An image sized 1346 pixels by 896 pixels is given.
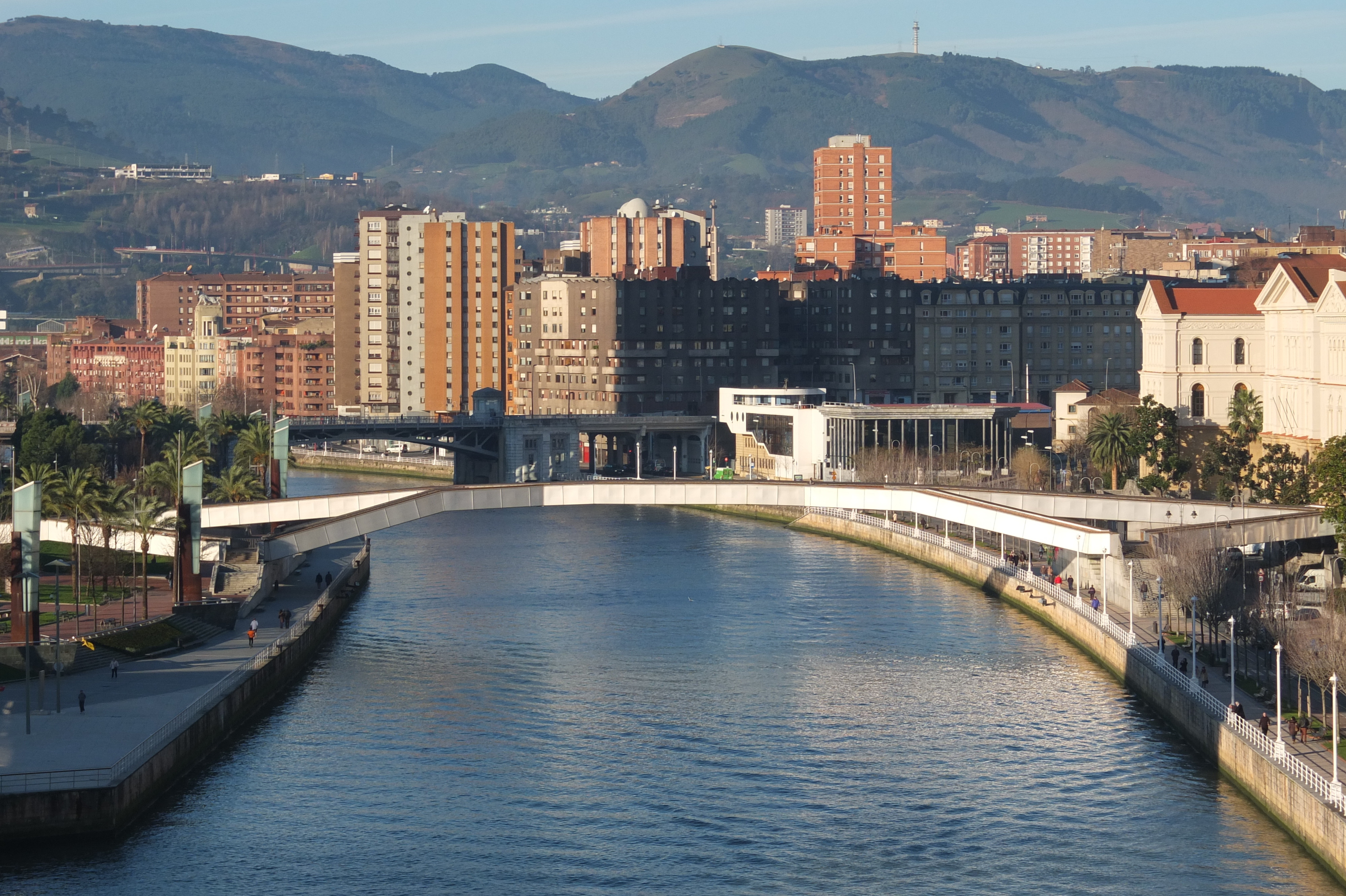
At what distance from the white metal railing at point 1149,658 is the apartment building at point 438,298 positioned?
6547cm

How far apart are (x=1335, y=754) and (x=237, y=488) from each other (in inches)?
1934

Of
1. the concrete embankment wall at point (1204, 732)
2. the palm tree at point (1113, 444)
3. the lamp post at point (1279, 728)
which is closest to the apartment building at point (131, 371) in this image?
the palm tree at point (1113, 444)

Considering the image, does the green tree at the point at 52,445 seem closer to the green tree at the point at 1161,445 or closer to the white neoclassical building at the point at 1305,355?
the green tree at the point at 1161,445

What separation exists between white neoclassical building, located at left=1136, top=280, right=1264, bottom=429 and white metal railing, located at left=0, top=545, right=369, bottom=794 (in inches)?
1976

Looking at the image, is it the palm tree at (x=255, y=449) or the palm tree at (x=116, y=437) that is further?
the palm tree at (x=116, y=437)

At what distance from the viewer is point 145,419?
110875mm

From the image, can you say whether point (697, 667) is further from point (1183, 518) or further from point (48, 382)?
point (48, 382)

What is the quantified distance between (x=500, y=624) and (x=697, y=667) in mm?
9989

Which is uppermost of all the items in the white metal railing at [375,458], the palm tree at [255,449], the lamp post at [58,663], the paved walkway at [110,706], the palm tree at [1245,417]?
the palm tree at [1245,417]

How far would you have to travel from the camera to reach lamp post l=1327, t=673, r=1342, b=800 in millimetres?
37844

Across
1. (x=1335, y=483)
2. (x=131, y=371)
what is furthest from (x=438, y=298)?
(x=1335, y=483)

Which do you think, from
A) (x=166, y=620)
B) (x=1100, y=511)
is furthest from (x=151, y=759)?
(x=1100, y=511)

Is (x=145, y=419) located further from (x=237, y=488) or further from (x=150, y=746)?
(x=150, y=746)

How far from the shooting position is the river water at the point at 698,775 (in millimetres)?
39125
